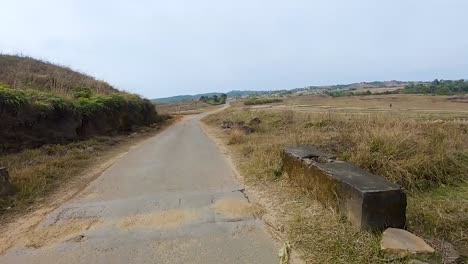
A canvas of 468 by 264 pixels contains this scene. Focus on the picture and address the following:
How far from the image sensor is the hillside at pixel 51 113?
11547 mm

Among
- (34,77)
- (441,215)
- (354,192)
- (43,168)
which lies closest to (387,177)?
(441,215)

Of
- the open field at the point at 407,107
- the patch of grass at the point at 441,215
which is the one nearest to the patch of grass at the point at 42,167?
the patch of grass at the point at 441,215

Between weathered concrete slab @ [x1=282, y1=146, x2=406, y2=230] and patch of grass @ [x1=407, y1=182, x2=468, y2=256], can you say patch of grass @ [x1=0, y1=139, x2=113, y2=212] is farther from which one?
patch of grass @ [x1=407, y1=182, x2=468, y2=256]

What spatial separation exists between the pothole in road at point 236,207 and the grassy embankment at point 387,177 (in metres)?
0.40

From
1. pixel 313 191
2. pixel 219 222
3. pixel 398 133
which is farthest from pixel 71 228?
pixel 398 133

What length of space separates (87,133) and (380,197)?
14369 mm

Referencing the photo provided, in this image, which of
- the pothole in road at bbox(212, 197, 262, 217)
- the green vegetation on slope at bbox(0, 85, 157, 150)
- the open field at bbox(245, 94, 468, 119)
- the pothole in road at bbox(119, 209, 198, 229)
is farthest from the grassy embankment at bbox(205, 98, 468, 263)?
the open field at bbox(245, 94, 468, 119)

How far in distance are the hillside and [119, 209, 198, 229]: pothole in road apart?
7114 millimetres

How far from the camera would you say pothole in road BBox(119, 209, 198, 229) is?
209 inches

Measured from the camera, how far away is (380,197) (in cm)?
423

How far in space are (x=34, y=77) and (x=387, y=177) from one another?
21.1m

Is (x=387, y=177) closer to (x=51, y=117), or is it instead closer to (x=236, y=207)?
(x=236, y=207)

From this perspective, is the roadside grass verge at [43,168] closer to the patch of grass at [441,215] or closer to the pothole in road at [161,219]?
the pothole in road at [161,219]

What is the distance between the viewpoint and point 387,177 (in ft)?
20.5
